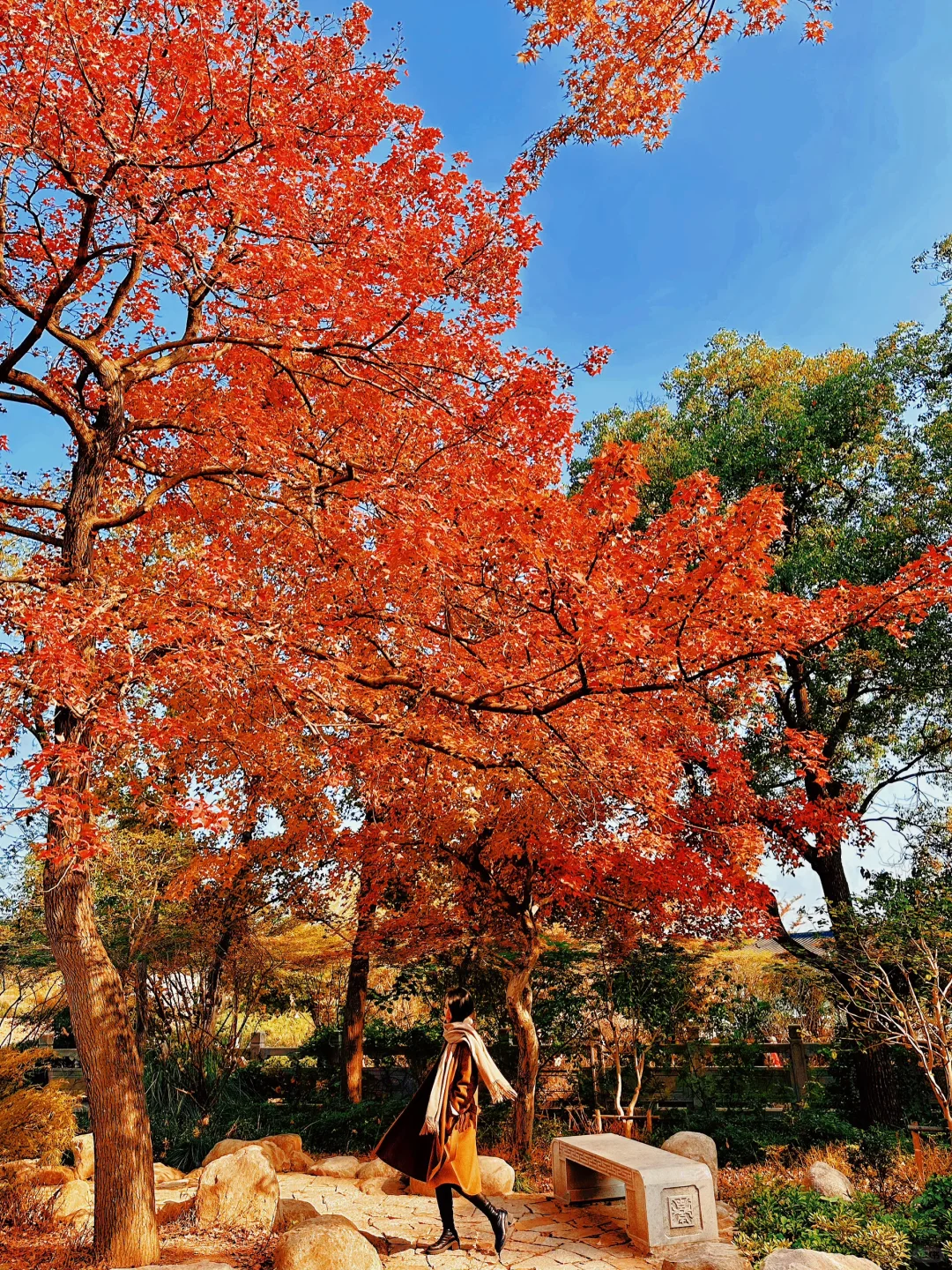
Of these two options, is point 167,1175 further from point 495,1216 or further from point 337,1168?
point 495,1216

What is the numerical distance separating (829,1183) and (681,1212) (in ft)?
5.54

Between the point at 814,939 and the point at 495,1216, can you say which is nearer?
the point at 495,1216

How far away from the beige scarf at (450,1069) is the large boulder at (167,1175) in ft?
15.2

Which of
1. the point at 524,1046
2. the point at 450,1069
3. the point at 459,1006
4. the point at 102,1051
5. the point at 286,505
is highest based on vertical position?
the point at 286,505

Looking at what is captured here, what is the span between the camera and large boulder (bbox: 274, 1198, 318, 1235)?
6.77m

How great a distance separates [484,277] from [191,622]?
4590 millimetres

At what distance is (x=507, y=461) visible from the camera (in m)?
8.02

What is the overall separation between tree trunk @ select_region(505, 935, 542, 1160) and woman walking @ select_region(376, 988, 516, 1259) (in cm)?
323

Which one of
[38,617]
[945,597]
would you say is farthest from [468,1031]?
[945,597]

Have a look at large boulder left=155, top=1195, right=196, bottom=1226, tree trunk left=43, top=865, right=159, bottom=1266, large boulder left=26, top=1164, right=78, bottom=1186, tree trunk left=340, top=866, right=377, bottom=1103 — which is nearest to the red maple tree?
tree trunk left=43, top=865, right=159, bottom=1266

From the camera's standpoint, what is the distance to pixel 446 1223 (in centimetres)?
624

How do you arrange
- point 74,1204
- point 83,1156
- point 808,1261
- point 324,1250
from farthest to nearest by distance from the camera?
point 83,1156 → point 74,1204 → point 324,1250 → point 808,1261

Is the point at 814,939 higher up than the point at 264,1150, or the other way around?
the point at 814,939

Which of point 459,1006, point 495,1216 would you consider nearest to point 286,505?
point 459,1006
